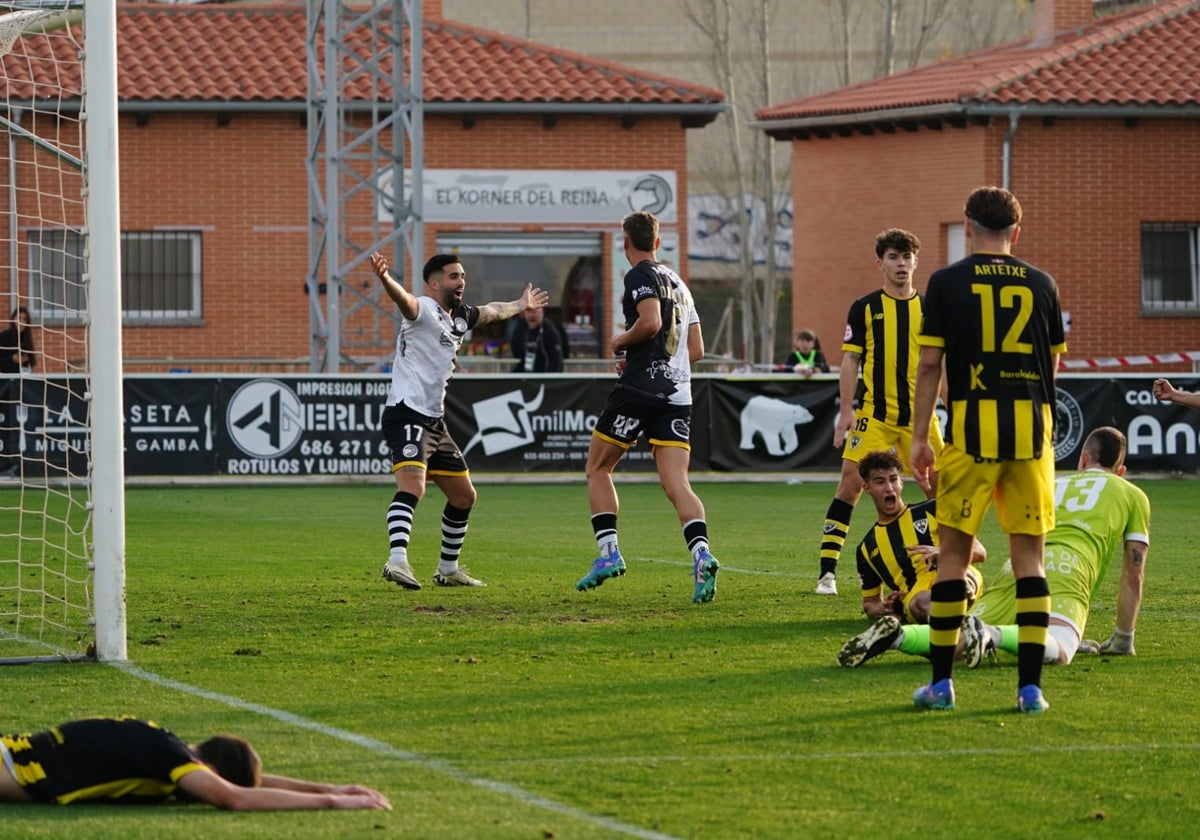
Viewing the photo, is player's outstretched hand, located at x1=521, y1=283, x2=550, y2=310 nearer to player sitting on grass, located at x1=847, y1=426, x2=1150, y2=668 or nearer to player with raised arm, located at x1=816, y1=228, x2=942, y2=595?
player with raised arm, located at x1=816, y1=228, x2=942, y2=595

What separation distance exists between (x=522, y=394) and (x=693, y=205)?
30656 millimetres

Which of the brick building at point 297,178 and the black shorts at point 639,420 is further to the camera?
the brick building at point 297,178

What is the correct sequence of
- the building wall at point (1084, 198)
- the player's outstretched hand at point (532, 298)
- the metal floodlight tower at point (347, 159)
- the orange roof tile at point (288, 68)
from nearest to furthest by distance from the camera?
the player's outstretched hand at point (532, 298)
the metal floodlight tower at point (347, 159)
the orange roof tile at point (288, 68)
the building wall at point (1084, 198)

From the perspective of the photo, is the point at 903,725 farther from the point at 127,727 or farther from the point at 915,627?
the point at 127,727

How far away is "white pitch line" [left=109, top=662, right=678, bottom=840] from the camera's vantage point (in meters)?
5.63

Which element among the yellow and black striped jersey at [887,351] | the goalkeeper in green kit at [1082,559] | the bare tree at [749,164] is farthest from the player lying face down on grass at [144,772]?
the bare tree at [749,164]

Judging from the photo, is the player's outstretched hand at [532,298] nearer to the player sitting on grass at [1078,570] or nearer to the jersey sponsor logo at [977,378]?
the player sitting on grass at [1078,570]

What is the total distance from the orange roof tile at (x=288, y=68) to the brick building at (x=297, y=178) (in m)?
0.05

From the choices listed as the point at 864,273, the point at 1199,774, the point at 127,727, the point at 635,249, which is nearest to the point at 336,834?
the point at 127,727

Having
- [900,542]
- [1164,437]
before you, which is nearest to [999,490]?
[900,542]

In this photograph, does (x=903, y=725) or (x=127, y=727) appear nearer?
(x=127, y=727)

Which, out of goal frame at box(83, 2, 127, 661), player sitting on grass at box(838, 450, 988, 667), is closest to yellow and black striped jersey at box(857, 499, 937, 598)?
player sitting on grass at box(838, 450, 988, 667)

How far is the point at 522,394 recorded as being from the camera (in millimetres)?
22531

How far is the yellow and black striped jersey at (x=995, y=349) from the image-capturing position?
7340mm
